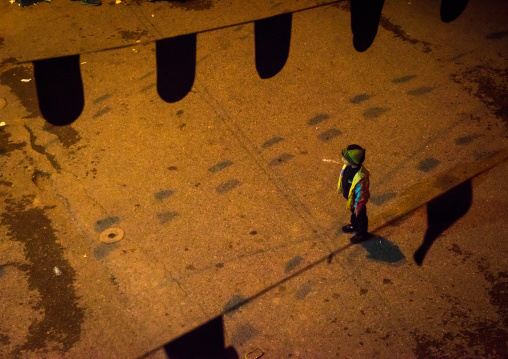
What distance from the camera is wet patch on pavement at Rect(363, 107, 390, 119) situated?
7087 millimetres

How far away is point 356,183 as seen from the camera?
5.04 m

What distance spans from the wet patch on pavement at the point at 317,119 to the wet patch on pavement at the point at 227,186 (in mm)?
1524

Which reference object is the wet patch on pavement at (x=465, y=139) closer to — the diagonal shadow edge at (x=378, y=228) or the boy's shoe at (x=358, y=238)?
the diagonal shadow edge at (x=378, y=228)

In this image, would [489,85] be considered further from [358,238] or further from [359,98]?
[358,238]

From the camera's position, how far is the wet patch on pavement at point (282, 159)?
6461 mm

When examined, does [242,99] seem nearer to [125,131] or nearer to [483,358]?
[125,131]

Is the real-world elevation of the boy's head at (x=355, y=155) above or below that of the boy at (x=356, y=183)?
above

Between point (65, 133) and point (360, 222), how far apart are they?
4.32 m

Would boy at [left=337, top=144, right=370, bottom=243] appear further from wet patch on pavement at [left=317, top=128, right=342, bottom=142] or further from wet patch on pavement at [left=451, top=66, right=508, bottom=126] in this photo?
wet patch on pavement at [left=451, top=66, right=508, bottom=126]

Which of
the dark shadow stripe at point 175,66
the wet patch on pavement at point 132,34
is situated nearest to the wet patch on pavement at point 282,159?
the dark shadow stripe at point 175,66

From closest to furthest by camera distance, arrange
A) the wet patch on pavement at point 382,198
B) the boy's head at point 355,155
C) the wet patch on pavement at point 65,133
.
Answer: the boy's head at point 355,155
the wet patch on pavement at point 382,198
the wet patch on pavement at point 65,133

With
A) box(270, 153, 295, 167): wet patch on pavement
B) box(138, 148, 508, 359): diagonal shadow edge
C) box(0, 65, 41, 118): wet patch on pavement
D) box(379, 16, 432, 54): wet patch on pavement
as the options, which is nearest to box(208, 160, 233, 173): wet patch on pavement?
box(270, 153, 295, 167): wet patch on pavement

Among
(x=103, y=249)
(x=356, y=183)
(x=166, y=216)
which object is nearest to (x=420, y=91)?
(x=356, y=183)

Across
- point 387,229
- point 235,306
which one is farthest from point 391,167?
point 235,306
